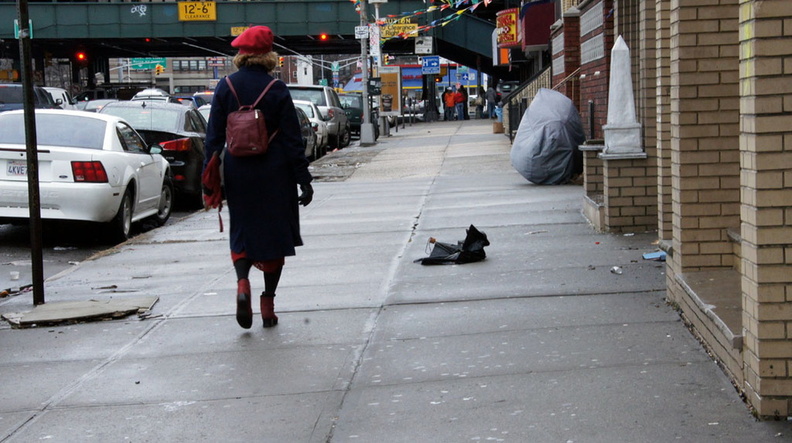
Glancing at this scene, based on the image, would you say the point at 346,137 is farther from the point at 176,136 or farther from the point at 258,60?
the point at 258,60

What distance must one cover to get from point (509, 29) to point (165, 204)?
23126 mm

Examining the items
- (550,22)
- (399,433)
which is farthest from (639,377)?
(550,22)

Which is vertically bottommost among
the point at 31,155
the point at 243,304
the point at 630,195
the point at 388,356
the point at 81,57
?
the point at 388,356

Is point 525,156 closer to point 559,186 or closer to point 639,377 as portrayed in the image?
point 559,186

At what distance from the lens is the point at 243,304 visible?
6.24 metres

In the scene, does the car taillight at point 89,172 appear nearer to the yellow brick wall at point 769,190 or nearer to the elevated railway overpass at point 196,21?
the yellow brick wall at point 769,190

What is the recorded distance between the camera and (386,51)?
185 ft

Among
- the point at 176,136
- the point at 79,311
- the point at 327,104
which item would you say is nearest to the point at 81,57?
→ the point at 327,104

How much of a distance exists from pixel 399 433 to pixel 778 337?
1575mm

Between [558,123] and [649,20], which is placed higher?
[649,20]

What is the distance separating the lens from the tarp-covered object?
13.6 m

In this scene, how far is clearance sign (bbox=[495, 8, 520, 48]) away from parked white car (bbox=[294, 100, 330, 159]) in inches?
364

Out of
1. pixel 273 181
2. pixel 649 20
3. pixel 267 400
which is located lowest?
pixel 267 400

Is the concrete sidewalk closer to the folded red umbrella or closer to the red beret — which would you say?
the folded red umbrella
